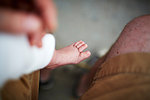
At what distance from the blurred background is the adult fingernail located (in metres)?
0.93

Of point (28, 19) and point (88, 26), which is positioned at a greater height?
point (28, 19)

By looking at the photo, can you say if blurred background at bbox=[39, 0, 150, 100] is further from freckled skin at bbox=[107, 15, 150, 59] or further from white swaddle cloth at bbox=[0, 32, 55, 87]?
white swaddle cloth at bbox=[0, 32, 55, 87]

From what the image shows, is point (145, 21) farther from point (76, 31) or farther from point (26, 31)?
point (76, 31)

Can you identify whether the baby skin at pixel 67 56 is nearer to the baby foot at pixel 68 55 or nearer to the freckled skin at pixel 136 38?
the baby foot at pixel 68 55

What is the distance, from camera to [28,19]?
40 cm

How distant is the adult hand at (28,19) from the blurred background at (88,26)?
0.93 meters

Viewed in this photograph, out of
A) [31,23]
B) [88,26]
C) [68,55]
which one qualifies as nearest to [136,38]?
[68,55]

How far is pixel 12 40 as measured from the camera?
0.44m

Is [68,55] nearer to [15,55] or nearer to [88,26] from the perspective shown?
[15,55]

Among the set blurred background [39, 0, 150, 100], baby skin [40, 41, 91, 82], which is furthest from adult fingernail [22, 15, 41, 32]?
blurred background [39, 0, 150, 100]

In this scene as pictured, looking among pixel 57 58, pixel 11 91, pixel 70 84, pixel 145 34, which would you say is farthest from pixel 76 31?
pixel 11 91

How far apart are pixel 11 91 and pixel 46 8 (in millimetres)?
386

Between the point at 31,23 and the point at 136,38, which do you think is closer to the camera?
the point at 31,23

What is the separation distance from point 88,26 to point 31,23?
1178 millimetres
